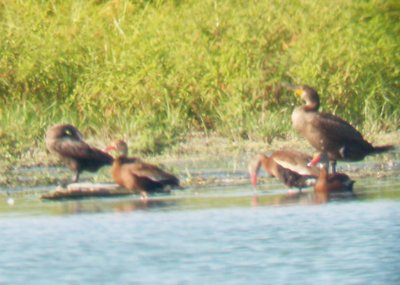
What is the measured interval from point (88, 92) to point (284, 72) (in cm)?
232

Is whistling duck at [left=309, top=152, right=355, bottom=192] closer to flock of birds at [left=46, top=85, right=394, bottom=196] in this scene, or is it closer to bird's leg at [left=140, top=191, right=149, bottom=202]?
flock of birds at [left=46, top=85, right=394, bottom=196]

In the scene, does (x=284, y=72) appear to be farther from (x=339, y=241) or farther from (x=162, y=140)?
(x=339, y=241)

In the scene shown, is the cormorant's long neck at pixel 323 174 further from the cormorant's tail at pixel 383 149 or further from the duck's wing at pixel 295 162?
the cormorant's tail at pixel 383 149

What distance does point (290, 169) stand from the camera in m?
14.7

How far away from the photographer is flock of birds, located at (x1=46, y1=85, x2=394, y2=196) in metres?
14.3

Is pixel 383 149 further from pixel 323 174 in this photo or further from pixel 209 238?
pixel 209 238

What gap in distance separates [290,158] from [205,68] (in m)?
5.65

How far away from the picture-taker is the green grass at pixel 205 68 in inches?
771

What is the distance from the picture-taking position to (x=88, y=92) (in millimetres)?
20406

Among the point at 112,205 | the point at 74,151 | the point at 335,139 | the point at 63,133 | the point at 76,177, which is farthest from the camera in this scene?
the point at 63,133

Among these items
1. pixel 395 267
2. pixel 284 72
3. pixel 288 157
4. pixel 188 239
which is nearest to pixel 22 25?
pixel 284 72

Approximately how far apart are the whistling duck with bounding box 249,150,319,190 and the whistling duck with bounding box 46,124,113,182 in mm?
Answer: 1610

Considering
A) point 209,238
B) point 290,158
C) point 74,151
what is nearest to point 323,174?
point 290,158

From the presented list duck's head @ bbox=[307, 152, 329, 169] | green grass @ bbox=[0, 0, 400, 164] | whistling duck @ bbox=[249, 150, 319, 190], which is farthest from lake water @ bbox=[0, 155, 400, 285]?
green grass @ bbox=[0, 0, 400, 164]
